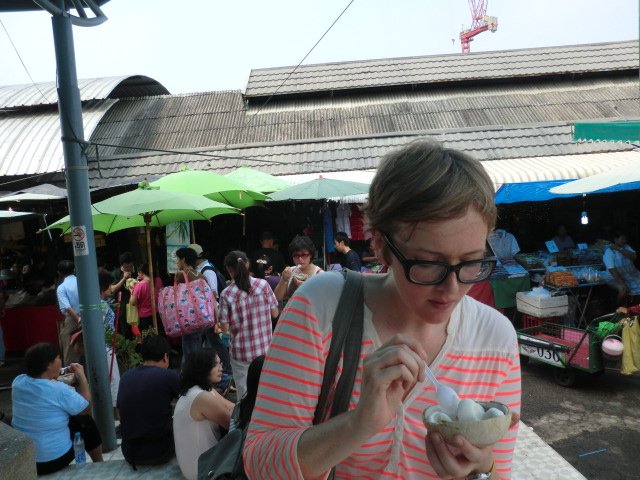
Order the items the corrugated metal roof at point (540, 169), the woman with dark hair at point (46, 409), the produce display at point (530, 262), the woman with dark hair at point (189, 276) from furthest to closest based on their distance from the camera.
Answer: the produce display at point (530, 262) → the corrugated metal roof at point (540, 169) → the woman with dark hair at point (189, 276) → the woman with dark hair at point (46, 409)

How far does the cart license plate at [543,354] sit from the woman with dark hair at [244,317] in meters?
3.72

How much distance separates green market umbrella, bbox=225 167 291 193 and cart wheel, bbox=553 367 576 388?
497cm

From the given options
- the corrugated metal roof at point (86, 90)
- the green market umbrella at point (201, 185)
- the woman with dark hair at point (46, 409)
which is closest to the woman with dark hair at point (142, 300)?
the green market umbrella at point (201, 185)

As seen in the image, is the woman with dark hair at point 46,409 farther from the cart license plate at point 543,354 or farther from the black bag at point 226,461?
the cart license plate at point 543,354

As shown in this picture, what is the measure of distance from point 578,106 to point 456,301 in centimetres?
1260

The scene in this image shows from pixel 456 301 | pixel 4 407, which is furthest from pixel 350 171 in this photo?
pixel 456 301

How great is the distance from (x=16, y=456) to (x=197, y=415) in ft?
4.13

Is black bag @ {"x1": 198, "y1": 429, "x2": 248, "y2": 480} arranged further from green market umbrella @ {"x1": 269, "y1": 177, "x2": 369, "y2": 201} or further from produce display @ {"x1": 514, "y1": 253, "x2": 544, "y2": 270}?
produce display @ {"x1": 514, "y1": 253, "x2": 544, "y2": 270}

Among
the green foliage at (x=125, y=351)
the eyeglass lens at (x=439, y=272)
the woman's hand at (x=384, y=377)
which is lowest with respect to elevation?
the green foliage at (x=125, y=351)

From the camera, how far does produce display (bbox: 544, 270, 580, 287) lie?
7488 mm

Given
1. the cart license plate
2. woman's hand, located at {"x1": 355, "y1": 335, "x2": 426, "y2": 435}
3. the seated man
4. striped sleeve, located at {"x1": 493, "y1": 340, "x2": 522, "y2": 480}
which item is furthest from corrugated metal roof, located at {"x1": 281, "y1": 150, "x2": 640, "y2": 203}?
woman's hand, located at {"x1": 355, "y1": 335, "x2": 426, "y2": 435}

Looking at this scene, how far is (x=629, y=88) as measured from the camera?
12492 mm

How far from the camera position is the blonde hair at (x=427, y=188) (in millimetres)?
1130

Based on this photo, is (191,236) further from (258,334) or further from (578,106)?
(578,106)
